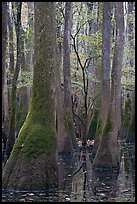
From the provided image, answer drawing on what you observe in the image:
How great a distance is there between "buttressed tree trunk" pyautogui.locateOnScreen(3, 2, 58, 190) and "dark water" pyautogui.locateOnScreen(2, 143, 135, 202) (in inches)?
13.9

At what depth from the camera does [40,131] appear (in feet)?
32.6

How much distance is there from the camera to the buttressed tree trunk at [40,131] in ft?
31.8

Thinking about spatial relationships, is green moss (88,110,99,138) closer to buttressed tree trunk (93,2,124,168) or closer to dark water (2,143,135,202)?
dark water (2,143,135,202)

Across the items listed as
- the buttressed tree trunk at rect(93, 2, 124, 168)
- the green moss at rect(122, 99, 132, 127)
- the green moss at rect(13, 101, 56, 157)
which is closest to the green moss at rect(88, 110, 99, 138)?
the green moss at rect(122, 99, 132, 127)

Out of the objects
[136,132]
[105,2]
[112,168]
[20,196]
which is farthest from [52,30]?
[136,132]

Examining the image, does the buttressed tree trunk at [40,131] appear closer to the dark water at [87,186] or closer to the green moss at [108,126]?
the dark water at [87,186]

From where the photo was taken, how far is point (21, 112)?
961 inches

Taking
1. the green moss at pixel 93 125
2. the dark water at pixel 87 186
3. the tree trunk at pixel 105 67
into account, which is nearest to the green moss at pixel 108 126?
the dark water at pixel 87 186

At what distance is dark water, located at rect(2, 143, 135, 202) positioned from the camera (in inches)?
354

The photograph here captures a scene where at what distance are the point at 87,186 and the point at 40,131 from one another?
185 cm

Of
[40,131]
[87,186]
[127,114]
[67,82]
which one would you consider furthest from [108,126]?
[127,114]

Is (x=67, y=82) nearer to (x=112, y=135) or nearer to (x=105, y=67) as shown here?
(x=105, y=67)

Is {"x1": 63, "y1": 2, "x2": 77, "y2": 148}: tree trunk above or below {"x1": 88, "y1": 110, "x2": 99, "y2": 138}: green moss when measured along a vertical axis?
above

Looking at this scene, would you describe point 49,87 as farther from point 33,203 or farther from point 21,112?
point 21,112
